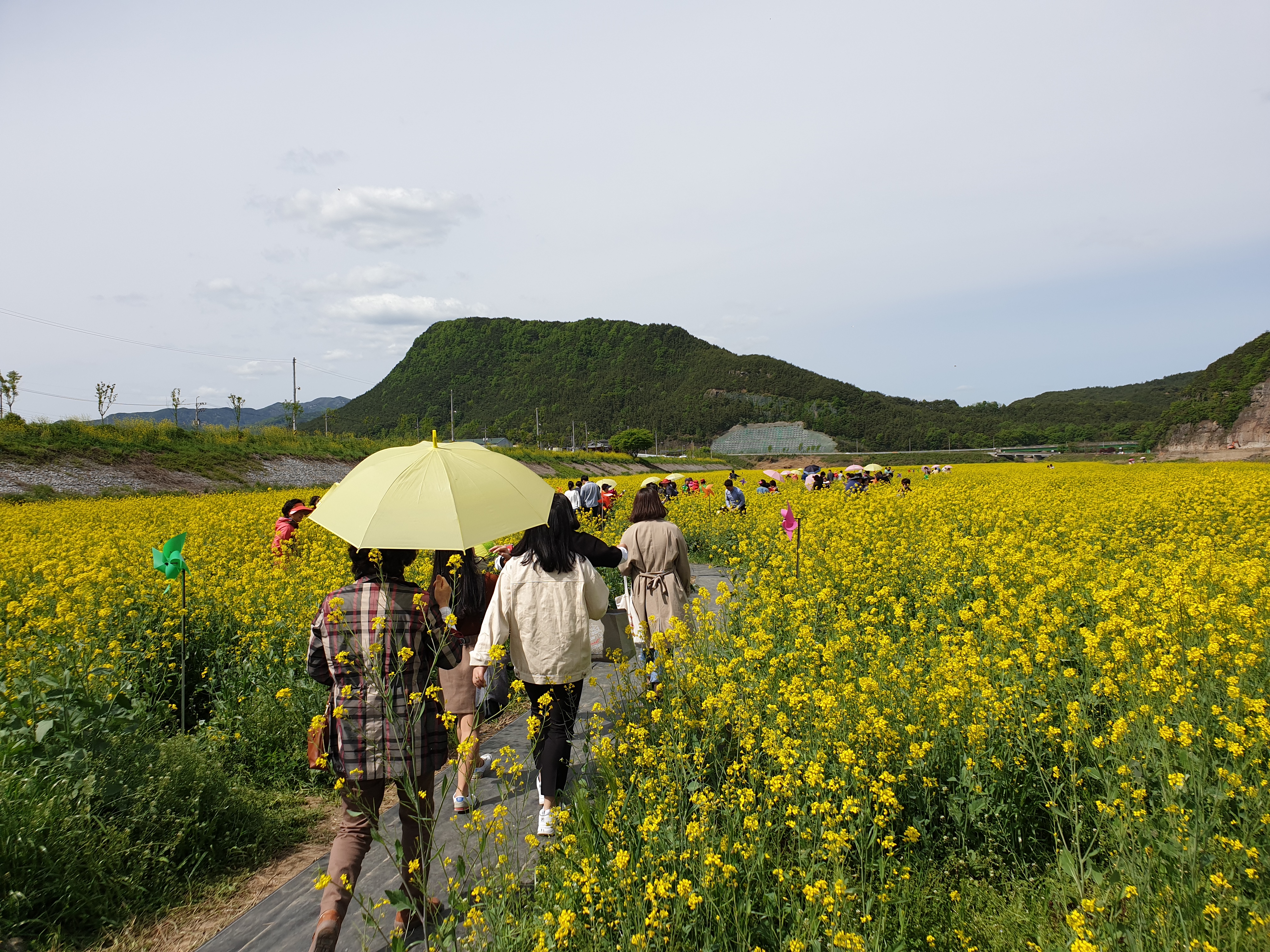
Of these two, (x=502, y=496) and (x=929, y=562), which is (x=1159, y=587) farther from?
(x=502, y=496)

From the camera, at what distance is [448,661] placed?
2707mm

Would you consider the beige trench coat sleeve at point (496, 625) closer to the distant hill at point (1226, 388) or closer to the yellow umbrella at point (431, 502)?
the yellow umbrella at point (431, 502)

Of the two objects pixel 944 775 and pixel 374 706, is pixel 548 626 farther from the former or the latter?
pixel 944 775

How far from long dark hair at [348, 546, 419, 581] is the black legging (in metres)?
0.95

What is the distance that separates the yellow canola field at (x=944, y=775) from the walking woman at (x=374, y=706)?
707 mm

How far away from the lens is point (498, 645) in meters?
3.25

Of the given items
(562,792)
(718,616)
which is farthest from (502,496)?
(718,616)

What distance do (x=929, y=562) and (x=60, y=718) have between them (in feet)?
23.1

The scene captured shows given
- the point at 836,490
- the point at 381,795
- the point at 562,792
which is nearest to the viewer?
the point at 381,795

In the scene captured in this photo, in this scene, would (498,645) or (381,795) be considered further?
(498,645)

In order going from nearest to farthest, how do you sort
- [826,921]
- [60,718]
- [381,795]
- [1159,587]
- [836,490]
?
[826,921] < [381,795] < [60,718] < [1159,587] < [836,490]

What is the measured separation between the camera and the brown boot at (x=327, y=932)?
7.88 feet

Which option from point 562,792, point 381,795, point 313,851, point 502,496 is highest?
point 502,496

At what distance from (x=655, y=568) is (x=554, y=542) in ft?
5.85
